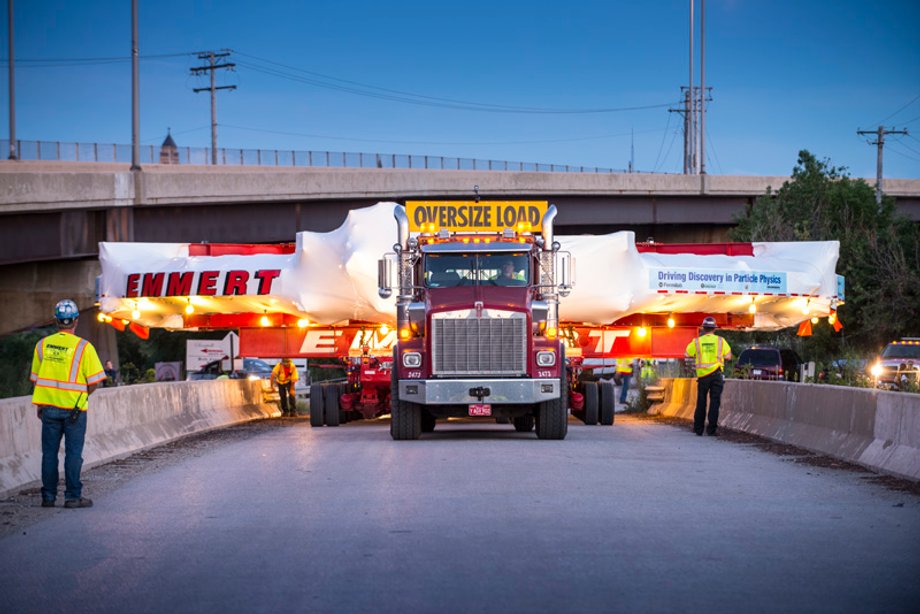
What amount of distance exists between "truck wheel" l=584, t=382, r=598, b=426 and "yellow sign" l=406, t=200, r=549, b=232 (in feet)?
14.3

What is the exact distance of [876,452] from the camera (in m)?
16.2

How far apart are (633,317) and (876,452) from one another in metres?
12.9

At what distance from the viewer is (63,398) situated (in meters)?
13.3

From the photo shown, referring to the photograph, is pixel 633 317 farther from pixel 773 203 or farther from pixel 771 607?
pixel 773 203

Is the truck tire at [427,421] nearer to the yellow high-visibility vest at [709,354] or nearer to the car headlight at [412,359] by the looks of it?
the car headlight at [412,359]

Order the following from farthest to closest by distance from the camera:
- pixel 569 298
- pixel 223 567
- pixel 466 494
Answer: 1. pixel 569 298
2. pixel 466 494
3. pixel 223 567

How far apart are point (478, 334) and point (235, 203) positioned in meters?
28.3

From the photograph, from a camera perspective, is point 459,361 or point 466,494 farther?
point 459,361

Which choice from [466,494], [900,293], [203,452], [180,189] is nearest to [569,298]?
[203,452]

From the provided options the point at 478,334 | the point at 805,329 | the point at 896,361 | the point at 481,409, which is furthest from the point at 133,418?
the point at 896,361

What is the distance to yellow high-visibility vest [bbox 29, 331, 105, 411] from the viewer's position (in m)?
13.3

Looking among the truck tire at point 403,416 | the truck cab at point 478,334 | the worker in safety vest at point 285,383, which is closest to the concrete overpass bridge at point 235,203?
the worker in safety vest at point 285,383

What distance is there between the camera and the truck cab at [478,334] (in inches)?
804

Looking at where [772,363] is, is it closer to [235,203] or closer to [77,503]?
[235,203]
